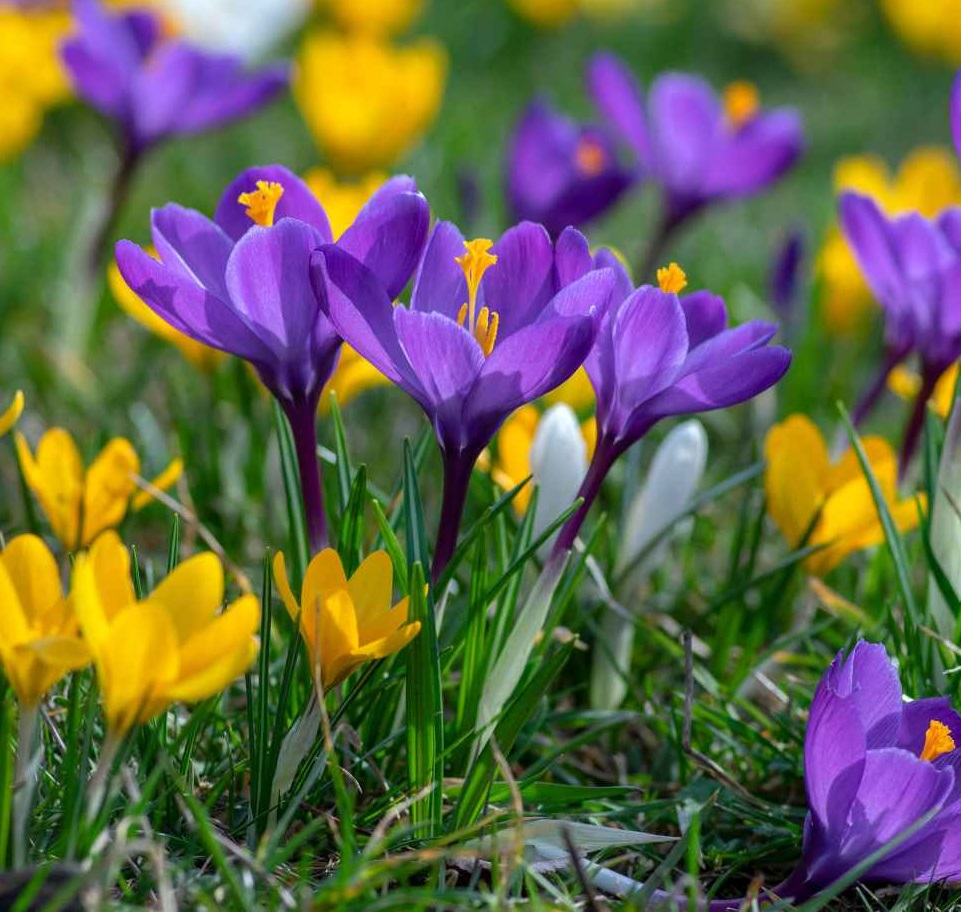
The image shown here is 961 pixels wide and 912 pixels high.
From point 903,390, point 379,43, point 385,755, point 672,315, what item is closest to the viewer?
point 672,315

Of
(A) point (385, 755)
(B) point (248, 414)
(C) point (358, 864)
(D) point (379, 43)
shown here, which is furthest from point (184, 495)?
(D) point (379, 43)

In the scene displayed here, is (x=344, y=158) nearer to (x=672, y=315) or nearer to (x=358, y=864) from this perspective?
(x=672, y=315)

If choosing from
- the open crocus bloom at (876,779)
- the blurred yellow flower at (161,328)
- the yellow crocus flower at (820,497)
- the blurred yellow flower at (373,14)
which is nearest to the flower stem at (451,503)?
the open crocus bloom at (876,779)

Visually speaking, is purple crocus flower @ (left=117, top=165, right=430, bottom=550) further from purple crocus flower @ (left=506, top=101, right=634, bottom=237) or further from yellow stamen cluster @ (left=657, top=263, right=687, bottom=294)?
purple crocus flower @ (left=506, top=101, right=634, bottom=237)

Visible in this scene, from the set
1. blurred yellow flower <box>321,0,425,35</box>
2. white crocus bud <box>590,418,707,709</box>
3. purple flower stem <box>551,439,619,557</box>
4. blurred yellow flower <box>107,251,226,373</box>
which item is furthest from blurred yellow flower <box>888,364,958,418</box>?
blurred yellow flower <box>321,0,425,35</box>

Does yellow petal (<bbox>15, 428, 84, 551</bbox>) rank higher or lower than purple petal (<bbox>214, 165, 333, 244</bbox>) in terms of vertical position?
lower

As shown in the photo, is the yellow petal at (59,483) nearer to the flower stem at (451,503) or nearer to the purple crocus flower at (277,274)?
the purple crocus flower at (277,274)

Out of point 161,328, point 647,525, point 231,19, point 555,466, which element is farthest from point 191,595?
point 231,19
